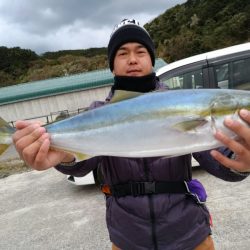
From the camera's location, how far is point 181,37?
62.9m

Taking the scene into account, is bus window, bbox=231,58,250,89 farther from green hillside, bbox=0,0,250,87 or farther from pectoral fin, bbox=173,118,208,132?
green hillside, bbox=0,0,250,87

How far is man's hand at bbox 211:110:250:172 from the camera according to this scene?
5.80 ft

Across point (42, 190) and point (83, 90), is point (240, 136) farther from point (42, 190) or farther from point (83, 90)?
point (83, 90)

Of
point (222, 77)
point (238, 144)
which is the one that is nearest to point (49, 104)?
point (222, 77)

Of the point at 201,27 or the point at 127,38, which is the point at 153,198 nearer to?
the point at 127,38

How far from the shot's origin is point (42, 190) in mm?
8828

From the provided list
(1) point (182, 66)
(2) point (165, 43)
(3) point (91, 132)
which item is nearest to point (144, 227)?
(3) point (91, 132)

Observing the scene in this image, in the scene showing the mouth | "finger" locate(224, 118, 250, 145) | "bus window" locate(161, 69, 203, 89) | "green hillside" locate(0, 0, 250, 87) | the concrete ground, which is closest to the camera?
"finger" locate(224, 118, 250, 145)

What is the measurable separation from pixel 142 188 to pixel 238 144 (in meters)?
0.64

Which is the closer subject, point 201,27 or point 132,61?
point 132,61

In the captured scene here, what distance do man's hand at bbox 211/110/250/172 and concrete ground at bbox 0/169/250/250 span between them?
2.92 metres

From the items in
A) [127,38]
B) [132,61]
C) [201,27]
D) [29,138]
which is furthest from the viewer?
[201,27]

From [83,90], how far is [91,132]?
→ 33.5m

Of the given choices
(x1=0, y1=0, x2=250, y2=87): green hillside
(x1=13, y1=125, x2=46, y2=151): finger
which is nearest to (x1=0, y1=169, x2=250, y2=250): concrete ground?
(x1=13, y1=125, x2=46, y2=151): finger
